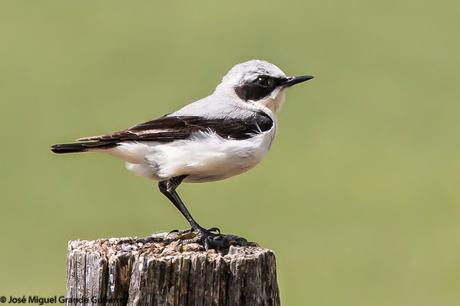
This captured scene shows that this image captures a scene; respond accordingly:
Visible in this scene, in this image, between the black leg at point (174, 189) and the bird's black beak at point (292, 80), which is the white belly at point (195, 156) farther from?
the bird's black beak at point (292, 80)

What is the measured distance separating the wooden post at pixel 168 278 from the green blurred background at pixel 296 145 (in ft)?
25.6

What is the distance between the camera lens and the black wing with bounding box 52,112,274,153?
724 centimetres

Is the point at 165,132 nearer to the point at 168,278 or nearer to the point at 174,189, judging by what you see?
the point at 174,189

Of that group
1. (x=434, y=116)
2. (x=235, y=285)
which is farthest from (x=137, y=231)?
(x=235, y=285)

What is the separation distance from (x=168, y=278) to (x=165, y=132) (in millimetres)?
1666

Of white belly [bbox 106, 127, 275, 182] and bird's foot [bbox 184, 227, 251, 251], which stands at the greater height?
white belly [bbox 106, 127, 275, 182]

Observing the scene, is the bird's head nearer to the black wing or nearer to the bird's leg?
the black wing

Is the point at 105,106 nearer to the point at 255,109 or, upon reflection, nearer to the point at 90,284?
the point at 255,109

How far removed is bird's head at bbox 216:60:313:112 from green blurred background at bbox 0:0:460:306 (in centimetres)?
594

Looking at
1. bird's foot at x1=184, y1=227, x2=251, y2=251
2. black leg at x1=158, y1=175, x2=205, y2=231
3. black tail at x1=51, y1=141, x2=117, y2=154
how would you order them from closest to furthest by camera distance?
bird's foot at x1=184, y1=227, x2=251, y2=251 → black tail at x1=51, y1=141, x2=117, y2=154 → black leg at x1=158, y1=175, x2=205, y2=231

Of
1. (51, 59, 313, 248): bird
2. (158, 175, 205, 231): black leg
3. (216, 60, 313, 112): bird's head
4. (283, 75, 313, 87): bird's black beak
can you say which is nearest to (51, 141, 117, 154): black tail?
(51, 59, 313, 248): bird

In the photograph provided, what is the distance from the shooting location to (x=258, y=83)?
319 inches

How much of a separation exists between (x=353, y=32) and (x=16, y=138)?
8.65 meters

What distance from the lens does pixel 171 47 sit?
24031 millimetres
